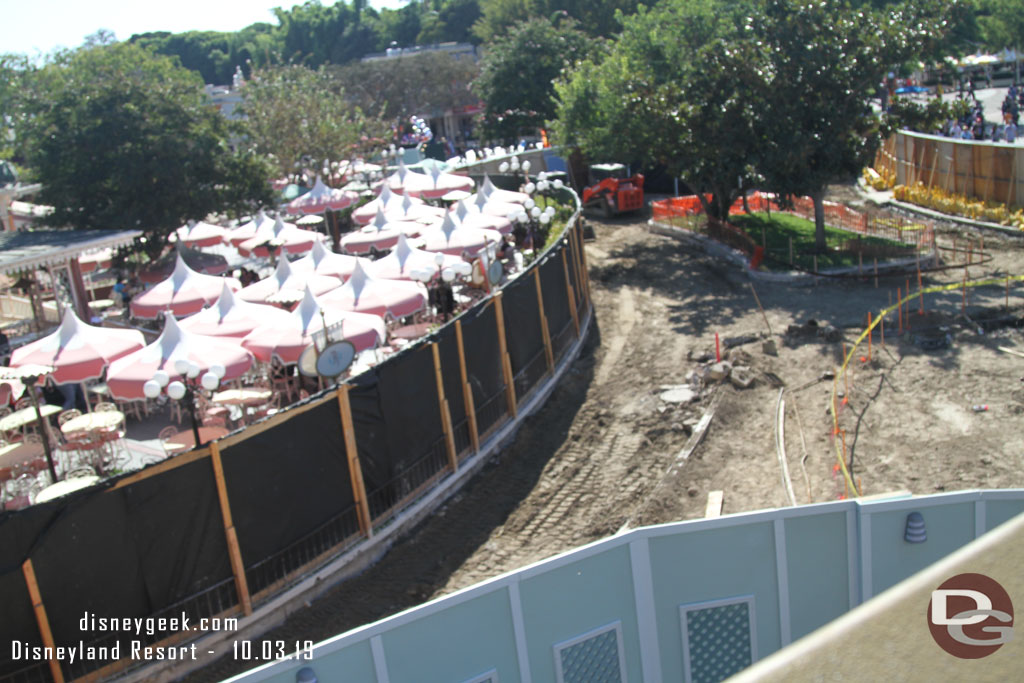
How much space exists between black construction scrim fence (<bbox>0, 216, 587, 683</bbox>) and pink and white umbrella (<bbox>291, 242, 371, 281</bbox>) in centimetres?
735

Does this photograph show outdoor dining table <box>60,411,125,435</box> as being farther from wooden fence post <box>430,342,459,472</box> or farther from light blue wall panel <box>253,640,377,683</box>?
light blue wall panel <box>253,640,377,683</box>

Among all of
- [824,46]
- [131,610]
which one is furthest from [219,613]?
[824,46]

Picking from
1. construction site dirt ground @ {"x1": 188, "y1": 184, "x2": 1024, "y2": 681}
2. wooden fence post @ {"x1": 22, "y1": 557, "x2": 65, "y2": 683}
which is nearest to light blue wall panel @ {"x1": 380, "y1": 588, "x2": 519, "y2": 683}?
construction site dirt ground @ {"x1": 188, "y1": 184, "x2": 1024, "y2": 681}

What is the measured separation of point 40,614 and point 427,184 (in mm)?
26348

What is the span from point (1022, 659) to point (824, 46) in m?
26.1

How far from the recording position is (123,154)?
94.0ft

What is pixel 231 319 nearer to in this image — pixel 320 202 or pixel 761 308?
pixel 761 308

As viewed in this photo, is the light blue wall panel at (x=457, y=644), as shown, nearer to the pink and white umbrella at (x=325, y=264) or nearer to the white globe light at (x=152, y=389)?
the white globe light at (x=152, y=389)

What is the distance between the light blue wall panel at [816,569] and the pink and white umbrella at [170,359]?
9086mm

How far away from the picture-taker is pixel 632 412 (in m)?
16.8

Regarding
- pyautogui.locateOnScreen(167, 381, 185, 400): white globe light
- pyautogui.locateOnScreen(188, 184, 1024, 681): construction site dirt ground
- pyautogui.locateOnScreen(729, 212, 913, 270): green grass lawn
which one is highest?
pyautogui.locateOnScreen(167, 381, 185, 400): white globe light

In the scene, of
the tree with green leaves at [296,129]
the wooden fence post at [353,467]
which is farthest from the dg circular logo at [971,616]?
the tree with green leaves at [296,129]

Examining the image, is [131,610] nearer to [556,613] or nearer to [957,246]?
[556,613]

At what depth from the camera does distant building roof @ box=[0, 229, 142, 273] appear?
2142 centimetres
